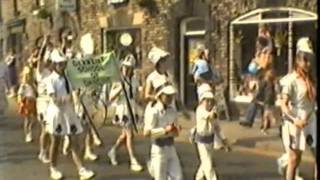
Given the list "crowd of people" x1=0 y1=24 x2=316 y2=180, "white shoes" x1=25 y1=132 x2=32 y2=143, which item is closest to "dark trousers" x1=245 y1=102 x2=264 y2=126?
"crowd of people" x1=0 y1=24 x2=316 y2=180

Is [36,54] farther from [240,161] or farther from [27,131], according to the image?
[240,161]

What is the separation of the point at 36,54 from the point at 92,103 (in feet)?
0.79

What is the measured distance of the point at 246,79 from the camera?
186 centimetres

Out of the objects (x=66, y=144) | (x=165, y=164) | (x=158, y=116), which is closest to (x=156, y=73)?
(x=158, y=116)

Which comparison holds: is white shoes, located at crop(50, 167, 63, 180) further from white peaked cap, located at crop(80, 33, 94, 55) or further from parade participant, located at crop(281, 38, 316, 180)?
parade participant, located at crop(281, 38, 316, 180)

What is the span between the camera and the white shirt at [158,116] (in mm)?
2102

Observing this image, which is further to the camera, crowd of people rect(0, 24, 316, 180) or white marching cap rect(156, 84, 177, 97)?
white marching cap rect(156, 84, 177, 97)

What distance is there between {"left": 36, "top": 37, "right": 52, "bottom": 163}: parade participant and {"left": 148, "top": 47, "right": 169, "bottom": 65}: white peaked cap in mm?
357

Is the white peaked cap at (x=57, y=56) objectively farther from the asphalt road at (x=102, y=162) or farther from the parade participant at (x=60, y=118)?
the asphalt road at (x=102, y=162)

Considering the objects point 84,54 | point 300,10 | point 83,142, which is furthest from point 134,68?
point 300,10

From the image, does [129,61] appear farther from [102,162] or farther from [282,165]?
[282,165]

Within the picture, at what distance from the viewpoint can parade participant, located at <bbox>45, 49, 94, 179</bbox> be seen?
2254 millimetres

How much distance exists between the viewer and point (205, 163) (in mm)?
2090

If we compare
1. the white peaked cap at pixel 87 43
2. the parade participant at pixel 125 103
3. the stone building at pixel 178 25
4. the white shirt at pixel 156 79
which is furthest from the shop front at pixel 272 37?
the white peaked cap at pixel 87 43
